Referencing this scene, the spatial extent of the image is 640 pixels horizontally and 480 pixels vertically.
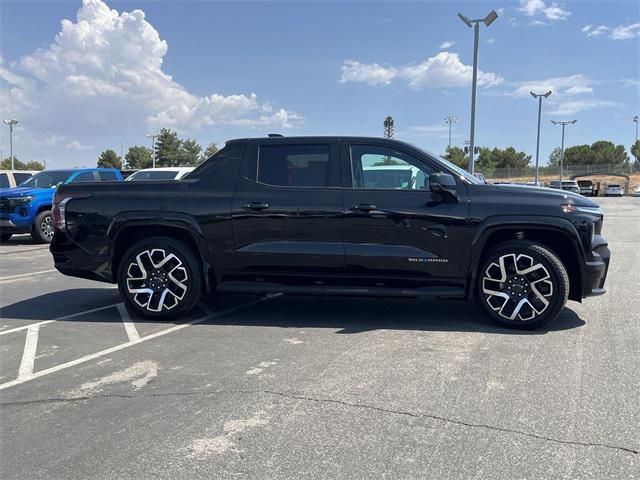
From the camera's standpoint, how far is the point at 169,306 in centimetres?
557

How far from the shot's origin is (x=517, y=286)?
5176mm

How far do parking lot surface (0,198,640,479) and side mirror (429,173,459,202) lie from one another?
4.35 ft

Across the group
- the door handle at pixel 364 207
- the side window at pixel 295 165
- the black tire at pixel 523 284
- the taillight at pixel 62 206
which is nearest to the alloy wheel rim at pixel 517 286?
the black tire at pixel 523 284

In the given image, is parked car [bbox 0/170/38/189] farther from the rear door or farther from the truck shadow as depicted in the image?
the rear door

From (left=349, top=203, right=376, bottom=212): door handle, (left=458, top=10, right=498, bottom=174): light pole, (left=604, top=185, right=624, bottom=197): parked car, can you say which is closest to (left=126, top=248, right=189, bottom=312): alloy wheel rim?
(left=349, top=203, right=376, bottom=212): door handle

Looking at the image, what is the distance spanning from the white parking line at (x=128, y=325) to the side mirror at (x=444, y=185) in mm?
3128

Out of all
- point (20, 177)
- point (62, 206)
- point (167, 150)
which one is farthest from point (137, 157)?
point (62, 206)

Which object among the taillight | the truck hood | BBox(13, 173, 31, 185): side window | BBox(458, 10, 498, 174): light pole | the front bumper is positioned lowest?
the front bumper

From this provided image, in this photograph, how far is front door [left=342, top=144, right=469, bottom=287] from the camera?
5.16 m

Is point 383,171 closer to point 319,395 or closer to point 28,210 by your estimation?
point 319,395

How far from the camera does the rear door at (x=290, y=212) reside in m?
5.30

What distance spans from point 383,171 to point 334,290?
1.30m

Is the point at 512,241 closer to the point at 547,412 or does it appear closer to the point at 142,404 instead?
the point at 547,412

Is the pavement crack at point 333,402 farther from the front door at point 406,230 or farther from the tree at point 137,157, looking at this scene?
the tree at point 137,157
